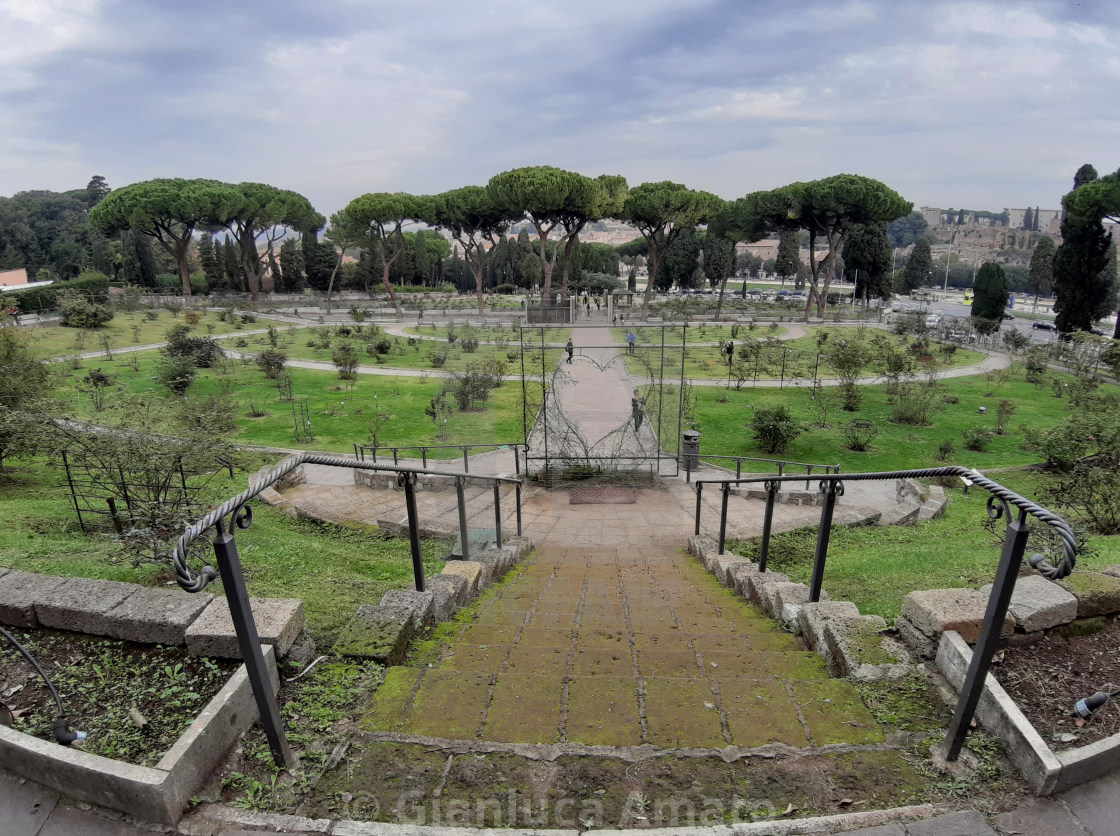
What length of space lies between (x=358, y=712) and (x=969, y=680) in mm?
2513

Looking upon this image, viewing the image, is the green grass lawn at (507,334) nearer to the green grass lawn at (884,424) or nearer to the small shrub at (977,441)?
the green grass lawn at (884,424)

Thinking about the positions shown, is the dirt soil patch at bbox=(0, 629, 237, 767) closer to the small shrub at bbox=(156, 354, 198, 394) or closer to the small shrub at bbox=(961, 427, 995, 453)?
the small shrub at bbox=(961, 427, 995, 453)

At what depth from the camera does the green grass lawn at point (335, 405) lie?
43.7 feet

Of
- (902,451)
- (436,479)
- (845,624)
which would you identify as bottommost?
(902,451)

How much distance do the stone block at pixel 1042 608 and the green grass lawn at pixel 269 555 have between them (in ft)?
11.3

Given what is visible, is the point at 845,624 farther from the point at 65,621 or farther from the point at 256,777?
the point at 65,621

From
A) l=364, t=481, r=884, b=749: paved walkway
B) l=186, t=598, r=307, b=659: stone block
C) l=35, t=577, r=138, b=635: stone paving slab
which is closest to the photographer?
l=364, t=481, r=884, b=749: paved walkway

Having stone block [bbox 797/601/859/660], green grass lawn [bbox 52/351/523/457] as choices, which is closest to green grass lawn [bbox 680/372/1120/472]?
green grass lawn [bbox 52/351/523/457]

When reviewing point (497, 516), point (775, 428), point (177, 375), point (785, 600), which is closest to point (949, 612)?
point (785, 600)

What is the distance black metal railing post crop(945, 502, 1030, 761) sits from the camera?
2209 millimetres

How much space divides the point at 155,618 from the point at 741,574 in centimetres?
441

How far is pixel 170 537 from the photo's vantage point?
5.02 meters

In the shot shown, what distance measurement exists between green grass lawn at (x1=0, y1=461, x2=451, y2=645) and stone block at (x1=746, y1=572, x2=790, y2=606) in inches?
109

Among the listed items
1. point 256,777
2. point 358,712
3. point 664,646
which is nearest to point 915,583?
point 664,646
